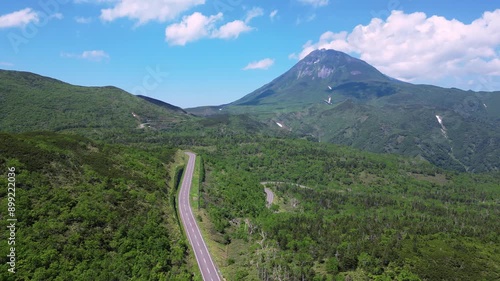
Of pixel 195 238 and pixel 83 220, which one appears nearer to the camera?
pixel 83 220

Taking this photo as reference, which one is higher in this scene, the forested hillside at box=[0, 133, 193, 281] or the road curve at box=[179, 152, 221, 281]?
the forested hillside at box=[0, 133, 193, 281]

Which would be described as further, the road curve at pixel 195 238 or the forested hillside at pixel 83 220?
the road curve at pixel 195 238

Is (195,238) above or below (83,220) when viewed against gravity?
below

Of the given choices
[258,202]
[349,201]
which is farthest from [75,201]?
[349,201]

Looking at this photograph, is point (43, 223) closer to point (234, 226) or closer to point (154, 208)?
point (154, 208)
